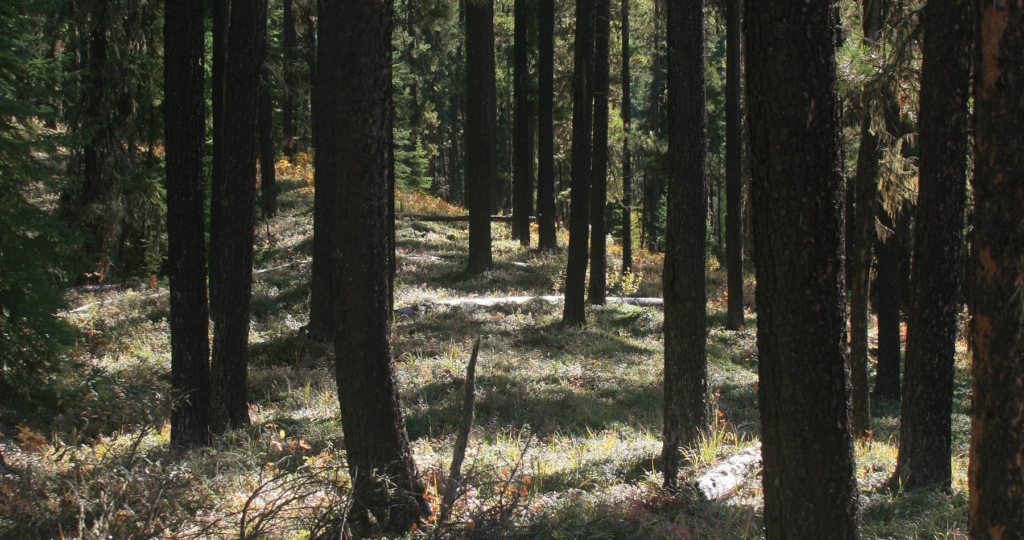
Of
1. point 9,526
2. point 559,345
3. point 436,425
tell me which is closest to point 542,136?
point 559,345

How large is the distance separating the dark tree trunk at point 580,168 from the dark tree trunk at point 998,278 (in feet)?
34.2

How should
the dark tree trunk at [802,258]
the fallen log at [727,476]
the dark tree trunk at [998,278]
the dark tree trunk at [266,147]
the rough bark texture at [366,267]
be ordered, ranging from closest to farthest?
the dark tree trunk at [802,258] → the dark tree trunk at [998,278] → the rough bark texture at [366,267] → the fallen log at [727,476] → the dark tree trunk at [266,147]

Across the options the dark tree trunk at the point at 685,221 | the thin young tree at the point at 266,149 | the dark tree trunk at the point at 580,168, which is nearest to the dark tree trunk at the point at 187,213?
the dark tree trunk at the point at 685,221

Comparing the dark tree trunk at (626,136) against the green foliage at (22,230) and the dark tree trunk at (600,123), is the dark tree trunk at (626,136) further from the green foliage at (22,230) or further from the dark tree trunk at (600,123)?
the green foliage at (22,230)

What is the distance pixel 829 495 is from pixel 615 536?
1.97m

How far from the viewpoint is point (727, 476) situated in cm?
625

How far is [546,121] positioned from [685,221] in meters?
14.3

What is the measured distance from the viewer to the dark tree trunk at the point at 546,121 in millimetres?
18656

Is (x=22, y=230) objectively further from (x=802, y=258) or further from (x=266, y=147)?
(x=266, y=147)

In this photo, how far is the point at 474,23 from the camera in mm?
17297

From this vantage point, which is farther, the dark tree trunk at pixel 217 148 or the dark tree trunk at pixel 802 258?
the dark tree trunk at pixel 217 148

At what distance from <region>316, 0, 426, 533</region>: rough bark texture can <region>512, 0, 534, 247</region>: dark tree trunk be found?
18011 mm

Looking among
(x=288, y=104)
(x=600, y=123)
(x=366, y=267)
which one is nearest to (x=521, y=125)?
(x=600, y=123)

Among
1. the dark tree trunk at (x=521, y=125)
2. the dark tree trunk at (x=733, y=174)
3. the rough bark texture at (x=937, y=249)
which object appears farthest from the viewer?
the dark tree trunk at (x=521, y=125)
